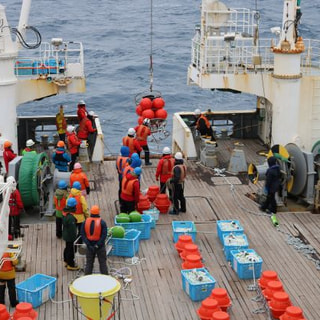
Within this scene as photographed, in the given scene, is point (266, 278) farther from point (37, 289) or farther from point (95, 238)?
point (37, 289)

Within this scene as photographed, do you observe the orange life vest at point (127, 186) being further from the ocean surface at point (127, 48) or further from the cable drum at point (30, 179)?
the ocean surface at point (127, 48)

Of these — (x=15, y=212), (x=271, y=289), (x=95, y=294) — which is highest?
(x=95, y=294)

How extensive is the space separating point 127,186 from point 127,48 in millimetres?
35211

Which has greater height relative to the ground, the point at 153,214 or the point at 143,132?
the point at 143,132

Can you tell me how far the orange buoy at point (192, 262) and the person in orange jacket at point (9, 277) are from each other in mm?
3277

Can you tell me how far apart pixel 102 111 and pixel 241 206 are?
19.6m

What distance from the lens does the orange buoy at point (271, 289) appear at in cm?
1302

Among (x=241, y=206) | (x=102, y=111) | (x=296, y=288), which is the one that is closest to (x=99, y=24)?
(x=102, y=111)

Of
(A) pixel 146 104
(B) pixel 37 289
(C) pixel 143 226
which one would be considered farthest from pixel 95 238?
(A) pixel 146 104

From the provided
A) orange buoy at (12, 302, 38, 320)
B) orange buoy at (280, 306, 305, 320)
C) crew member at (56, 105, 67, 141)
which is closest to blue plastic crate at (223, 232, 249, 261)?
orange buoy at (280, 306, 305, 320)

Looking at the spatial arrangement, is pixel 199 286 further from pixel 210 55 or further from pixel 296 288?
pixel 210 55

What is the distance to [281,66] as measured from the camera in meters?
20.6

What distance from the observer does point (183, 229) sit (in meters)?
15.8

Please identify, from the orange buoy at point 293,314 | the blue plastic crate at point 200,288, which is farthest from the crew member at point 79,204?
the orange buoy at point 293,314
